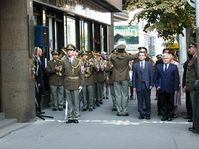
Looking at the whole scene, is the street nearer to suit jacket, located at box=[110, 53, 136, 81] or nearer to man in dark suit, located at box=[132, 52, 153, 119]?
man in dark suit, located at box=[132, 52, 153, 119]

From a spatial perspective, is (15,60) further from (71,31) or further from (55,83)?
(71,31)

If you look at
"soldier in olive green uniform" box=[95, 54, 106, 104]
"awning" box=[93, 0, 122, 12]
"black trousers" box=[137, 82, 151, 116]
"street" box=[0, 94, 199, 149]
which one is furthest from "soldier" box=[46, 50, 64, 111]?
"awning" box=[93, 0, 122, 12]

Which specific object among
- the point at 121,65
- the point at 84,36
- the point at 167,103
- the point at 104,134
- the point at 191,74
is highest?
the point at 84,36

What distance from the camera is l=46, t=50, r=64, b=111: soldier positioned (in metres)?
16.2

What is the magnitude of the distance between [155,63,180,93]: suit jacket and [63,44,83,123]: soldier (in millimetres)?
2227

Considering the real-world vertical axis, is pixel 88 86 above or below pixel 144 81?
below

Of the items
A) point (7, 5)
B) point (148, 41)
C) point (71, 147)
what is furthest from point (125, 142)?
point (148, 41)

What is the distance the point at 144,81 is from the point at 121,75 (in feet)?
3.21

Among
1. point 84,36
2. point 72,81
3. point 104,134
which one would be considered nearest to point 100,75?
point 72,81

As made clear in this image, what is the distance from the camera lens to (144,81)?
1403cm

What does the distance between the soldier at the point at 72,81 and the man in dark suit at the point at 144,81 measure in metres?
1.75

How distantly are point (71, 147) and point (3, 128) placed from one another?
2888mm

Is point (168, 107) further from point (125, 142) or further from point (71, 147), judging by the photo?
point (71, 147)

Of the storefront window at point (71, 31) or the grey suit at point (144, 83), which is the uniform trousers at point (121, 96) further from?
the storefront window at point (71, 31)
